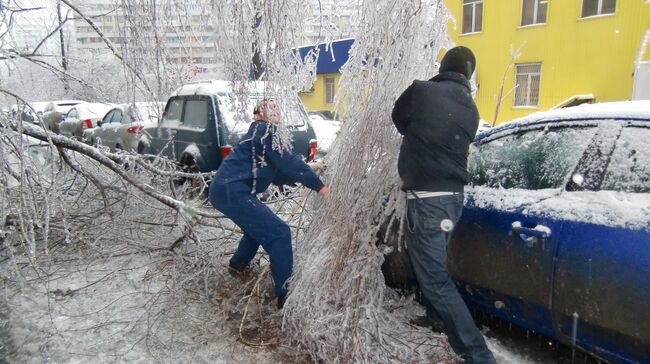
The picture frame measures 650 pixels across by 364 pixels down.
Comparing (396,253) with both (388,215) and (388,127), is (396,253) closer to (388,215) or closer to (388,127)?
(388,215)

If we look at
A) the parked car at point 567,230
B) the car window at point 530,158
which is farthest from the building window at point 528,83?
the parked car at point 567,230

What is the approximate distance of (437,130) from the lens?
2.60m

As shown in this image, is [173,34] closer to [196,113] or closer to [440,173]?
[440,173]

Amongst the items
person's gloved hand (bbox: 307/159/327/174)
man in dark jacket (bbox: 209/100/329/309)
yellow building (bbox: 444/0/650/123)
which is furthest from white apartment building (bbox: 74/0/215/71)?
yellow building (bbox: 444/0/650/123)

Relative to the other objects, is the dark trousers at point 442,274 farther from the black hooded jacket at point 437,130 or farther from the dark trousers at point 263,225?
the dark trousers at point 263,225

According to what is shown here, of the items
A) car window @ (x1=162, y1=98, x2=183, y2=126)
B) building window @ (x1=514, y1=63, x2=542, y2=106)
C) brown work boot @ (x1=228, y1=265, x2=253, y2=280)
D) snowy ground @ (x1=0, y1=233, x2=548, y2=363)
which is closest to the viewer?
snowy ground @ (x1=0, y1=233, x2=548, y2=363)

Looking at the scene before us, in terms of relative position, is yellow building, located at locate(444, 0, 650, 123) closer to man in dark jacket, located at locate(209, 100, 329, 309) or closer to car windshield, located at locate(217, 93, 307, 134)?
man in dark jacket, located at locate(209, 100, 329, 309)

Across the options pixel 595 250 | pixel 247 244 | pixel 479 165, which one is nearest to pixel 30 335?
pixel 247 244

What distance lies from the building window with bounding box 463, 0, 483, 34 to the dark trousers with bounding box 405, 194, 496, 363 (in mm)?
16249

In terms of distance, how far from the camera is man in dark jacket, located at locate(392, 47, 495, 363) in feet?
8.50

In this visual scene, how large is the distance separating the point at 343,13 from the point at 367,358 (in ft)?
6.79

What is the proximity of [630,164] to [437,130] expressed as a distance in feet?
3.21

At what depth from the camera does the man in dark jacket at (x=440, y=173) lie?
8.50 feet

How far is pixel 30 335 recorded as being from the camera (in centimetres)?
319
